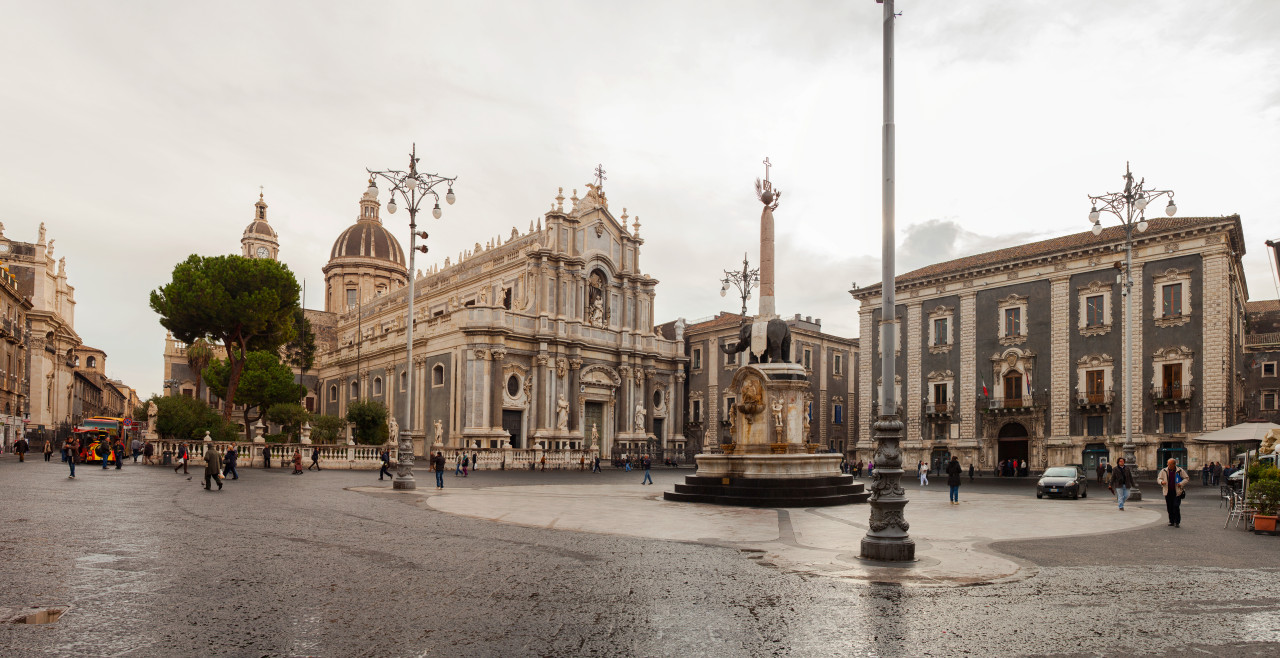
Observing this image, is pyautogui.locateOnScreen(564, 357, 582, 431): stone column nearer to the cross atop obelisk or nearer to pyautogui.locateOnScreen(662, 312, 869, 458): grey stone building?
pyautogui.locateOnScreen(662, 312, 869, 458): grey stone building

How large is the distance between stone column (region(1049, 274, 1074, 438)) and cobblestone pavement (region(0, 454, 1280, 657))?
31.4 metres

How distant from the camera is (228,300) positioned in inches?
1780

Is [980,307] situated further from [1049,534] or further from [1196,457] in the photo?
[1049,534]

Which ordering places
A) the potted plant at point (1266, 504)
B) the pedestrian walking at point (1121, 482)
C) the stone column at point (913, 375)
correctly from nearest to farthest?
the potted plant at point (1266, 504), the pedestrian walking at point (1121, 482), the stone column at point (913, 375)

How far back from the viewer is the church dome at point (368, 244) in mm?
87438

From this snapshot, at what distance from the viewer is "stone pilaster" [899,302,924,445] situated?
49.9m

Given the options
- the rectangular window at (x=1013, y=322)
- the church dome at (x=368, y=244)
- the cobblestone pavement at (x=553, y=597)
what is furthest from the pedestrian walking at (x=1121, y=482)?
the church dome at (x=368, y=244)

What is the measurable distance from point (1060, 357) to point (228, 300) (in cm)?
4358

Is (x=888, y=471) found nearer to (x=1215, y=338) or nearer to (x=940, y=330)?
(x=1215, y=338)

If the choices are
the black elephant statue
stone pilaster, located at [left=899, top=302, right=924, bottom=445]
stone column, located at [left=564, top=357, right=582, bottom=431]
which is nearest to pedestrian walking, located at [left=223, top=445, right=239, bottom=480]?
the black elephant statue

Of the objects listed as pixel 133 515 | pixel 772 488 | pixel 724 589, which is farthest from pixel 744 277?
pixel 724 589

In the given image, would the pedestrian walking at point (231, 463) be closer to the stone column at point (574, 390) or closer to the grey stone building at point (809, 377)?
the stone column at point (574, 390)

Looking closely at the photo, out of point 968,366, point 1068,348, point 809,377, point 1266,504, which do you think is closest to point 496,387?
point 809,377

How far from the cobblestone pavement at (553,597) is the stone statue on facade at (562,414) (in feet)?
124
